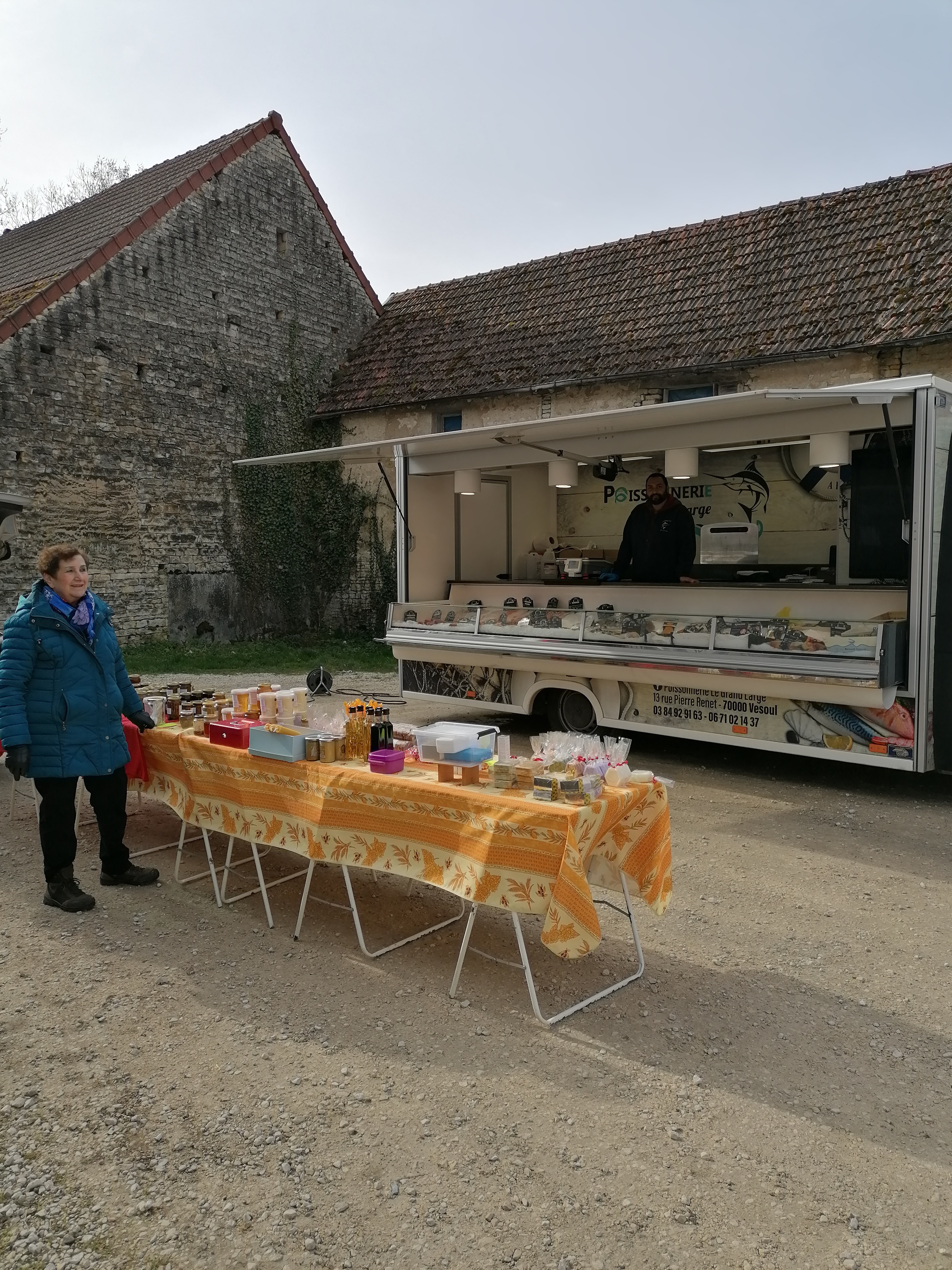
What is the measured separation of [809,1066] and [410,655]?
6.54 metres

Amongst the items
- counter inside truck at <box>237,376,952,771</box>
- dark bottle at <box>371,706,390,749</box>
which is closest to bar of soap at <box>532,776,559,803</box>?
dark bottle at <box>371,706,390,749</box>

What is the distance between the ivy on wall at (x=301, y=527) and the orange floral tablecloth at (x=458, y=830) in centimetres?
1267

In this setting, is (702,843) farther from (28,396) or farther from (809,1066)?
(28,396)

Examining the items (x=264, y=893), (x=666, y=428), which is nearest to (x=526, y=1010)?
(x=264, y=893)

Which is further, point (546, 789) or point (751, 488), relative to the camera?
point (751, 488)

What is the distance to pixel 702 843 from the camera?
19.8 feet

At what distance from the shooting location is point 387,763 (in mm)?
4312

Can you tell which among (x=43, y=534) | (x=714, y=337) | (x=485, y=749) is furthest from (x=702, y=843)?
(x=43, y=534)

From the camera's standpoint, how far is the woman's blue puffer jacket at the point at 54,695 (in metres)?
4.67

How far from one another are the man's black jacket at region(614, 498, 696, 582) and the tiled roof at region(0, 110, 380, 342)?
943cm

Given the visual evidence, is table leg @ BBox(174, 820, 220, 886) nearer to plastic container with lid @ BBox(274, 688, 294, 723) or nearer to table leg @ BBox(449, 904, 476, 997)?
plastic container with lid @ BBox(274, 688, 294, 723)

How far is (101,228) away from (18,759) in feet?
47.6

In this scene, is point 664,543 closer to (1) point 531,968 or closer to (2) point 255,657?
(1) point 531,968

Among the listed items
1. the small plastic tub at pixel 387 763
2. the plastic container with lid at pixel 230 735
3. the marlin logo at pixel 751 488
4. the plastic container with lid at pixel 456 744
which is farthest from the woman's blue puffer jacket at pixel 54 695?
the marlin logo at pixel 751 488
